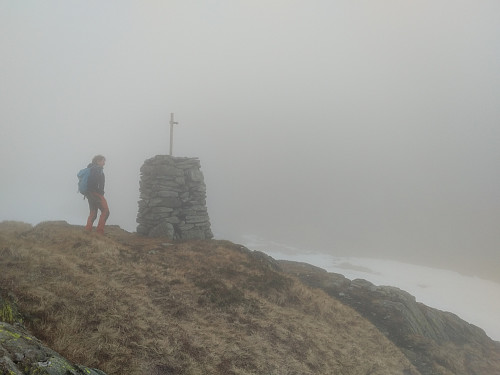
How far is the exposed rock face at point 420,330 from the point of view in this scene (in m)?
17.5

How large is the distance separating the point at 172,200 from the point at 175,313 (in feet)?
39.9

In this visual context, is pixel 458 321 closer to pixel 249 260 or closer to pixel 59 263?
pixel 249 260

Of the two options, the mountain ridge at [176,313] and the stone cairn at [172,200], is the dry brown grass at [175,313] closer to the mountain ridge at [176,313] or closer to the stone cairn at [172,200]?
the mountain ridge at [176,313]

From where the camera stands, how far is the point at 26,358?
4.26 metres

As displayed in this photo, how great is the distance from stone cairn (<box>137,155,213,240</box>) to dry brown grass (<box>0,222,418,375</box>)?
274 cm

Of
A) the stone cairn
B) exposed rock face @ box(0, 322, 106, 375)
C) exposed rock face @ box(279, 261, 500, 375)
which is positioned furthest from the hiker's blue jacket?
exposed rock face @ box(279, 261, 500, 375)

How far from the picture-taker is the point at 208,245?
21.2m

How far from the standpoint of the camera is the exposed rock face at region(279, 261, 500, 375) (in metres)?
17.5

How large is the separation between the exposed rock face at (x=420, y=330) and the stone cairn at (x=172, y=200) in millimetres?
10658

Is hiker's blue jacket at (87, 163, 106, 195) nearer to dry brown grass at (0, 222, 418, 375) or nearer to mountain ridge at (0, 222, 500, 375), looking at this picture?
dry brown grass at (0, 222, 418, 375)

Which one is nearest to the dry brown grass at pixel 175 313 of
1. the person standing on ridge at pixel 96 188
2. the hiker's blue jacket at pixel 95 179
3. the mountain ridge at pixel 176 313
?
the mountain ridge at pixel 176 313

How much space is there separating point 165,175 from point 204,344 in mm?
15392

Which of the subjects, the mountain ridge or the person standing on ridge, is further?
the person standing on ridge

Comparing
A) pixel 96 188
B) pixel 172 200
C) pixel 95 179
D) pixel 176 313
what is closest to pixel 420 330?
pixel 176 313
